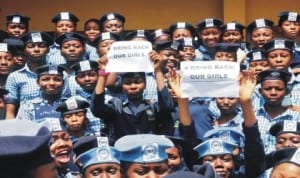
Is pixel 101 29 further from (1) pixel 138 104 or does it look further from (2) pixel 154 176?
(2) pixel 154 176

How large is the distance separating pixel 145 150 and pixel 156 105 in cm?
147

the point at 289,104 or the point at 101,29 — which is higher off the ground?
the point at 101,29

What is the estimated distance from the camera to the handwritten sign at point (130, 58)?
470 cm

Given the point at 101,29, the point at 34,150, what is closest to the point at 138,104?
the point at 101,29

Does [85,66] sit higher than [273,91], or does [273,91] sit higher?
[85,66]

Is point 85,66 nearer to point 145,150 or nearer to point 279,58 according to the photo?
point 279,58

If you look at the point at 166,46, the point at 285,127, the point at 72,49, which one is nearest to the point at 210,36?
the point at 166,46

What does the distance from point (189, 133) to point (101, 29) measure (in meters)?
3.01

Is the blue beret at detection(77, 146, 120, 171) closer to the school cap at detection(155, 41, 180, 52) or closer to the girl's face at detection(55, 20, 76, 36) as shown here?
the school cap at detection(155, 41, 180, 52)

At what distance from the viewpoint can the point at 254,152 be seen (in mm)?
4062

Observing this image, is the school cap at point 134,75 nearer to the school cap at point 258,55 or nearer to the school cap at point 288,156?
the school cap at point 288,156

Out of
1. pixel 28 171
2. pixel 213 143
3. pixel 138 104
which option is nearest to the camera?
pixel 28 171

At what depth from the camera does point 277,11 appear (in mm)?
9141

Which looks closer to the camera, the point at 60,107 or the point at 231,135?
the point at 231,135
